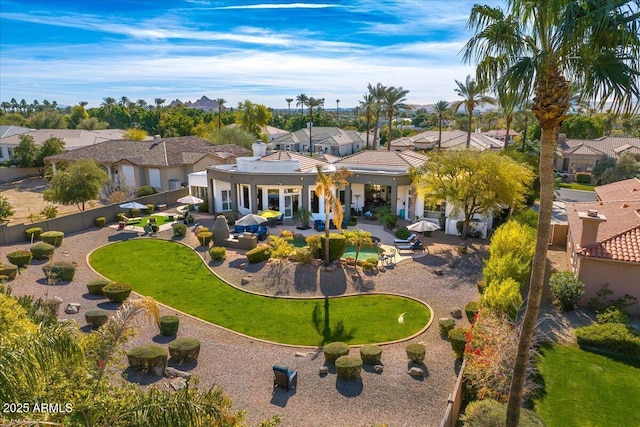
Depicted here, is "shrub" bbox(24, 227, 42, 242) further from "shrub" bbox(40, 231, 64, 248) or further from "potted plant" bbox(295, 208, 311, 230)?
"potted plant" bbox(295, 208, 311, 230)

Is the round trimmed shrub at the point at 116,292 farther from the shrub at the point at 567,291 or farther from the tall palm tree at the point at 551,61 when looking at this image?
the shrub at the point at 567,291

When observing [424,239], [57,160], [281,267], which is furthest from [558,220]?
[57,160]

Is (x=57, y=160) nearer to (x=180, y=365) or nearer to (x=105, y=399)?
(x=180, y=365)

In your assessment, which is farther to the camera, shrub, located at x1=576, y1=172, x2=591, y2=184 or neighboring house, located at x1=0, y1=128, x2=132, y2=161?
neighboring house, located at x1=0, y1=128, x2=132, y2=161

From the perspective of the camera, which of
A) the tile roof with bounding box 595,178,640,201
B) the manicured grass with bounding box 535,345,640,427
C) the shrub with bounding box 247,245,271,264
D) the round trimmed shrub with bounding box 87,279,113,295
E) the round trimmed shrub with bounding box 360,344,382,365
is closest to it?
the manicured grass with bounding box 535,345,640,427

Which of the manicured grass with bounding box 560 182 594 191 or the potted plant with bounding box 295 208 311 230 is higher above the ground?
the potted plant with bounding box 295 208 311 230

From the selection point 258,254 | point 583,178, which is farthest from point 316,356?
point 583,178

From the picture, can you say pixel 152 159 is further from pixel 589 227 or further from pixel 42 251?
pixel 589 227

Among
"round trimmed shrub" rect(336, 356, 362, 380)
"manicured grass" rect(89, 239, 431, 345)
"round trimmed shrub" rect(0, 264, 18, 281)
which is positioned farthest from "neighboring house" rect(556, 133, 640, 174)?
"round trimmed shrub" rect(0, 264, 18, 281)
